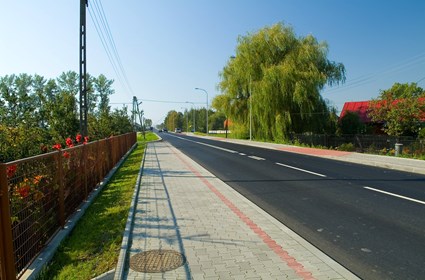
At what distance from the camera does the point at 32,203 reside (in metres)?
5.09

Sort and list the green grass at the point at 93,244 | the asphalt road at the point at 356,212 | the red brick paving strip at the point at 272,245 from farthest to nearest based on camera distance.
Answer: the asphalt road at the point at 356,212
the green grass at the point at 93,244
the red brick paving strip at the point at 272,245

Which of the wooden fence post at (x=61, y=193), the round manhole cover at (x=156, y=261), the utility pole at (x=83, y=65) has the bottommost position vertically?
the round manhole cover at (x=156, y=261)

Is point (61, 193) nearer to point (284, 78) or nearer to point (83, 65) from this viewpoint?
point (83, 65)

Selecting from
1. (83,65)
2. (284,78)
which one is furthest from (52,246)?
(284,78)

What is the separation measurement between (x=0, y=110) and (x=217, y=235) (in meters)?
8.46

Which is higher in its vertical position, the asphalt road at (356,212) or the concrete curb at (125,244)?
the concrete curb at (125,244)

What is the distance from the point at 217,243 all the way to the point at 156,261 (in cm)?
108

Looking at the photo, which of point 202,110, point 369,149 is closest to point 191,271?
point 369,149

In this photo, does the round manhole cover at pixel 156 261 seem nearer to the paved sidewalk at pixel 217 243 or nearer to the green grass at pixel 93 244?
the paved sidewalk at pixel 217 243

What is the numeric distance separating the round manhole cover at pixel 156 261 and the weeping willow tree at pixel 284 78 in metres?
30.2

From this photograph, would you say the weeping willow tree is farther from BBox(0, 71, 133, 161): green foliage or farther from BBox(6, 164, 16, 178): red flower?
BBox(6, 164, 16, 178): red flower

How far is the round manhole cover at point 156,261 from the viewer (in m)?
4.47

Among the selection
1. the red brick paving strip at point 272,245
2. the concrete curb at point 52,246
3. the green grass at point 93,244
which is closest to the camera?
the red brick paving strip at point 272,245

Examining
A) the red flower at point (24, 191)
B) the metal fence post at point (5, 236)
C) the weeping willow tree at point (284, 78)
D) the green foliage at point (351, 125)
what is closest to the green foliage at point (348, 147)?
the weeping willow tree at point (284, 78)
